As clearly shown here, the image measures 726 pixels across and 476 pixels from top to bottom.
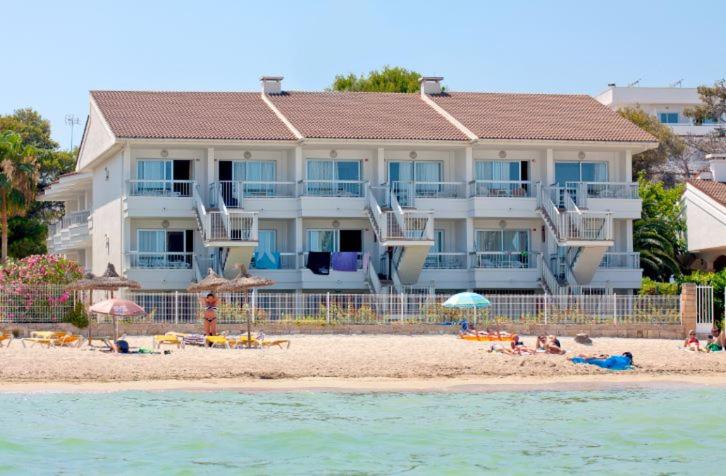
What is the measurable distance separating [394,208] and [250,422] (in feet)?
69.7

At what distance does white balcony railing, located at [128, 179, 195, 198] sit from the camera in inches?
1849

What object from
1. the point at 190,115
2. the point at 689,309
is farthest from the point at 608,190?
the point at 190,115

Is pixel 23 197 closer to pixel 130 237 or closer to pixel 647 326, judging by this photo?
pixel 130 237

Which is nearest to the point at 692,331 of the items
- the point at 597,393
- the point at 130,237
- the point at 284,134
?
the point at 597,393

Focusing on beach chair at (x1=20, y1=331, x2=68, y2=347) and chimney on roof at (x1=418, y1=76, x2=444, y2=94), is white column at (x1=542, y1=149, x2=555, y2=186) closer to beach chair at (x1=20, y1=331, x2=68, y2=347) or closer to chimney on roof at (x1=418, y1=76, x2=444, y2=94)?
chimney on roof at (x1=418, y1=76, x2=444, y2=94)

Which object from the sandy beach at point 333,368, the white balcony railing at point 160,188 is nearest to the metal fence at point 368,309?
the sandy beach at point 333,368

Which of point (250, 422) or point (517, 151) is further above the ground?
point (517, 151)

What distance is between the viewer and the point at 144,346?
36.4 m

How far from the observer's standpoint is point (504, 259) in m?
49.0

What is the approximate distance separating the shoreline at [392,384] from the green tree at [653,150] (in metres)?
37.4

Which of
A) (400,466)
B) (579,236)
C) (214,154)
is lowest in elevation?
(400,466)

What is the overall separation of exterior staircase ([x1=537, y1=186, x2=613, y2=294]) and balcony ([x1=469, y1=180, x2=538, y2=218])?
1.41 feet

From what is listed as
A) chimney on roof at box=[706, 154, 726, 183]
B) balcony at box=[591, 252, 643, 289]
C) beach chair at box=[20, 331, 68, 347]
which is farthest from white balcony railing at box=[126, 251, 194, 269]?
chimney on roof at box=[706, 154, 726, 183]

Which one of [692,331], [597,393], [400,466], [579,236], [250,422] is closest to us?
[400,466]
